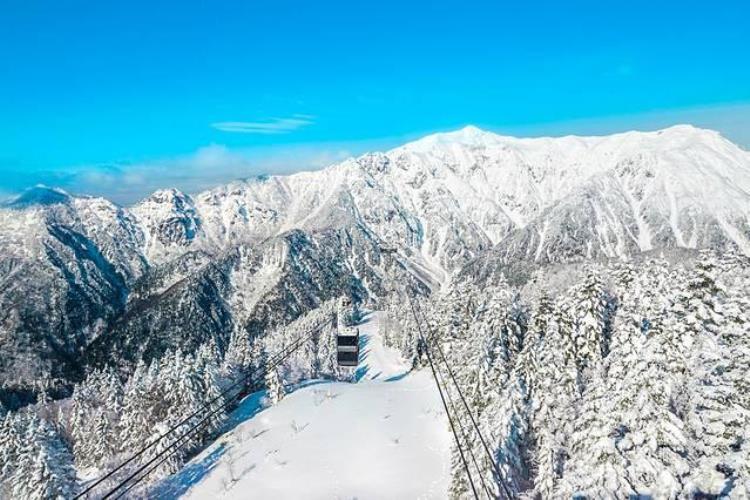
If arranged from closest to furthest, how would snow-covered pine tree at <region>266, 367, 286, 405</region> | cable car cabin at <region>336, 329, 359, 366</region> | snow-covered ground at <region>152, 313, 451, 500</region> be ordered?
snow-covered ground at <region>152, 313, 451, 500</region> < cable car cabin at <region>336, 329, 359, 366</region> < snow-covered pine tree at <region>266, 367, 286, 405</region>

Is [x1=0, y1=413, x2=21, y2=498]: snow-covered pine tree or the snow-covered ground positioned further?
[x1=0, y1=413, x2=21, y2=498]: snow-covered pine tree

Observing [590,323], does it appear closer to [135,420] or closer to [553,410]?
[553,410]

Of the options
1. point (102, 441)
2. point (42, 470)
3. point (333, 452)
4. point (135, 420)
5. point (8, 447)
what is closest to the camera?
point (42, 470)

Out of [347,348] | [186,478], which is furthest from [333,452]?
[186,478]

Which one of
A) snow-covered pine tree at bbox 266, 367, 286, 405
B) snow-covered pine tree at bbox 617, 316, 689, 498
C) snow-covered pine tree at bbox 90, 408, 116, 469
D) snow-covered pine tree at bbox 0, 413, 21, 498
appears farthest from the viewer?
snow-covered pine tree at bbox 266, 367, 286, 405

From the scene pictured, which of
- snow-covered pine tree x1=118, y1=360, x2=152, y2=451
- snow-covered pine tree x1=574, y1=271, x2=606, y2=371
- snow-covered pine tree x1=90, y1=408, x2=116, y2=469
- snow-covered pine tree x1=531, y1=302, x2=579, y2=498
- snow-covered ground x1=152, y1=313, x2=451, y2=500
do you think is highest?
snow-covered pine tree x1=574, y1=271, x2=606, y2=371

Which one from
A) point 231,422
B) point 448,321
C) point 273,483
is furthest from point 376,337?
point 273,483

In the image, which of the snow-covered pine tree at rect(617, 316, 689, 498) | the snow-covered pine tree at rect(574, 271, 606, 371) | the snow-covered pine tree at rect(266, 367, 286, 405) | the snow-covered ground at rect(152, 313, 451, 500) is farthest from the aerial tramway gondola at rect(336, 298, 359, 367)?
the snow-covered pine tree at rect(266, 367, 286, 405)

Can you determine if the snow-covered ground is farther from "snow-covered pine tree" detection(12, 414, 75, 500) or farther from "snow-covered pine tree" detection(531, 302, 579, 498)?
"snow-covered pine tree" detection(531, 302, 579, 498)
